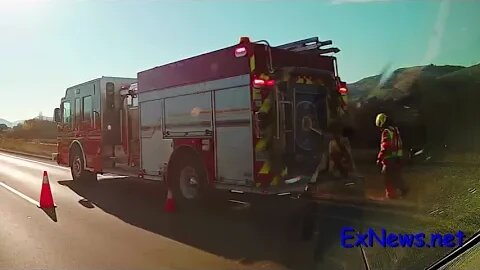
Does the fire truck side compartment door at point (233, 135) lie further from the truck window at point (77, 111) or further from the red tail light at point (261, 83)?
the truck window at point (77, 111)

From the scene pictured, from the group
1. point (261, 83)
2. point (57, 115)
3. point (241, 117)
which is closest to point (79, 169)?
point (57, 115)

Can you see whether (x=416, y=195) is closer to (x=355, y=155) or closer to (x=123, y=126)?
(x=355, y=155)

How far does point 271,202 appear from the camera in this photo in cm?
1048

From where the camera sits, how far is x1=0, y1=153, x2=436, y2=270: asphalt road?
6.01 m

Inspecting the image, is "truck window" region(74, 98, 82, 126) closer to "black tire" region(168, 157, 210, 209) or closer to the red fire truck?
the red fire truck

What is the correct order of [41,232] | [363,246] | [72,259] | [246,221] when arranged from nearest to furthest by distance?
[363,246] → [72,259] → [41,232] → [246,221]

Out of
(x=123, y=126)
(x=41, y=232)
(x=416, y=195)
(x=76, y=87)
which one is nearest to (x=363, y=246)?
(x=416, y=195)

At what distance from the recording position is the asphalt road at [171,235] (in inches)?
237

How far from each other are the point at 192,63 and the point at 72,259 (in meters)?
4.66

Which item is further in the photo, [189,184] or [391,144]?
[189,184]

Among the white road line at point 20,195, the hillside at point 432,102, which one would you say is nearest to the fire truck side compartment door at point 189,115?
the hillside at point 432,102

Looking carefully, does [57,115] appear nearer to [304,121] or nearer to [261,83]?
[304,121]

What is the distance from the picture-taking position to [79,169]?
50.7 ft

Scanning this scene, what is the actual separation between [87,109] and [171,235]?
8423mm
